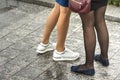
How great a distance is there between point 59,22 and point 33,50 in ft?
2.50

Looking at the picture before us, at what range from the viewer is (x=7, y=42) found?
5.45 metres

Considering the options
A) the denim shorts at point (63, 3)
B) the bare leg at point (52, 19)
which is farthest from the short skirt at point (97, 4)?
the bare leg at point (52, 19)

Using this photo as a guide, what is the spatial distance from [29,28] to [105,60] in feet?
5.65

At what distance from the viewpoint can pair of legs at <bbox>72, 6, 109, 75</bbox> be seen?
429 cm

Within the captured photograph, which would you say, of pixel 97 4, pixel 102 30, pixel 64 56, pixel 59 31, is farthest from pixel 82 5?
pixel 64 56

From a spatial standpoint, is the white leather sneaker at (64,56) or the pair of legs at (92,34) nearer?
the pair of legs at (92,34)

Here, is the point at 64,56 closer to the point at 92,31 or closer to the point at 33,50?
the point at 33,50

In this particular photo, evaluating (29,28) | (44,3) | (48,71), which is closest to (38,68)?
(48,71)

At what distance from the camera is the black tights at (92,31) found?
4281 mm

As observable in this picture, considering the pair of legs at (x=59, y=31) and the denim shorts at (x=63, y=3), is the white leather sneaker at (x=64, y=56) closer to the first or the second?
the pair of legs at (x=59, y=31)

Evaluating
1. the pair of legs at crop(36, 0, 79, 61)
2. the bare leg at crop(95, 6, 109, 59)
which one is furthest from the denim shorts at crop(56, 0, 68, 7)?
the bare leg at crop(95, 6, 109, 59)

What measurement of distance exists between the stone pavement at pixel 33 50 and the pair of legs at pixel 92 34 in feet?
0.49

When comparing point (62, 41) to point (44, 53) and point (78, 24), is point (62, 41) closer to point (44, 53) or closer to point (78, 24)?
point (44, 53)

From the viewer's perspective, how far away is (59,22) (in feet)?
15.3
